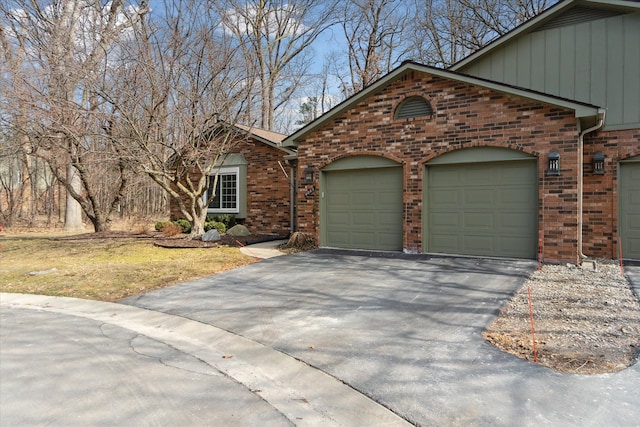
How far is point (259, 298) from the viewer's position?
6.65 meters

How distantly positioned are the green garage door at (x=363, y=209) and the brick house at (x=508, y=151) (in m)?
0.03

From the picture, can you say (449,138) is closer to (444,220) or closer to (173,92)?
(444,220)

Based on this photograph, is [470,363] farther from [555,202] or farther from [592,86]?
[592,86]

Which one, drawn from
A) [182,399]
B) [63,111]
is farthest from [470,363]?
[63,111]

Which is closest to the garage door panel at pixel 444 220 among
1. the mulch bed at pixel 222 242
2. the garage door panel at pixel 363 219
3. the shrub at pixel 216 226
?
the garage door panel at pixel 363 219

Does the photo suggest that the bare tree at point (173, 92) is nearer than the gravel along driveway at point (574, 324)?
No

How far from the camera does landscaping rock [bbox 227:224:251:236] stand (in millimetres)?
15564

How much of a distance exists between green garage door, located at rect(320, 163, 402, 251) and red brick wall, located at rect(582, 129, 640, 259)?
14.0 feet

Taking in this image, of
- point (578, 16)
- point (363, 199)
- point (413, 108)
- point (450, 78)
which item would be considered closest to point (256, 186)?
point (363, 199)

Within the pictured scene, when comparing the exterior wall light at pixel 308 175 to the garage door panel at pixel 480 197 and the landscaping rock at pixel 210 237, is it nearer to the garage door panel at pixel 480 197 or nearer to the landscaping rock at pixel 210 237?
the landscaping rock at pixel 210 237

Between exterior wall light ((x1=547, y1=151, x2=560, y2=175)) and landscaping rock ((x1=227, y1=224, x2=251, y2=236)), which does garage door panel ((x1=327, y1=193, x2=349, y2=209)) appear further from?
landscaping rock ((x1=227, y1=224, x2=251, y2=236))

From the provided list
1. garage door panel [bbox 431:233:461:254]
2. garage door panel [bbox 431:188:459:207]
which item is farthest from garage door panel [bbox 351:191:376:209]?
garage door panel [bbox 431:233:461:254]

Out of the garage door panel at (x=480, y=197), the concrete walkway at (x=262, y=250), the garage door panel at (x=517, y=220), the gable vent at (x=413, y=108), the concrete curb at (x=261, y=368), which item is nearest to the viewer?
the concrete curb at (x=261, y=368)

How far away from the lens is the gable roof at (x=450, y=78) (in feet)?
27.0
